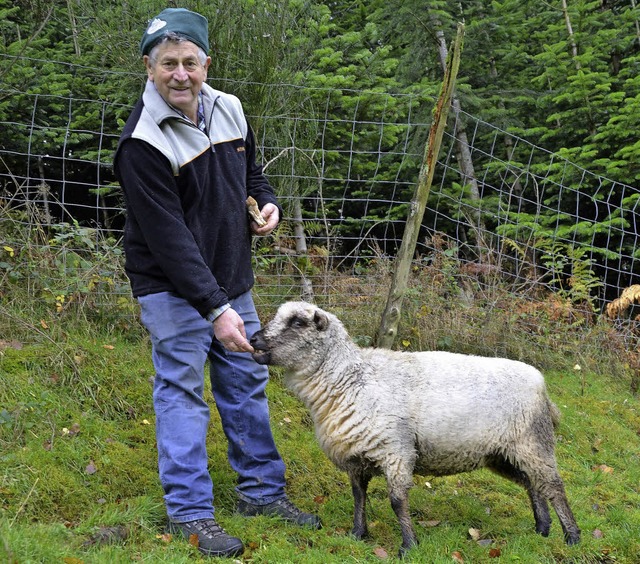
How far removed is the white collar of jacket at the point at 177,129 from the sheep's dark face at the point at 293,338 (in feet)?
3.68

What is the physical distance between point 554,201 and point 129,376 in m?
8.25

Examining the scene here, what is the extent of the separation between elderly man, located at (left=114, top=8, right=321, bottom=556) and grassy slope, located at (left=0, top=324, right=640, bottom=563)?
0.31 metres

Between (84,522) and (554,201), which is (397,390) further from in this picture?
(554,201)

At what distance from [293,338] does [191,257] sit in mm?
946

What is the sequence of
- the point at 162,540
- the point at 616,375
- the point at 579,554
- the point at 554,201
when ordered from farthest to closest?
1. the point at 554,201
2. the point at 616,375
3. the point at 579,554
4. the point at 162,540

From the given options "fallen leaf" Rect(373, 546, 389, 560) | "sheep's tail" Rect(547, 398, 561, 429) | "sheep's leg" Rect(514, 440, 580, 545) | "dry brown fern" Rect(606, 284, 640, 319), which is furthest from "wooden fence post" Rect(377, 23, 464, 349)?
"dry brown fern" Rect(606, 284, 640, 319)

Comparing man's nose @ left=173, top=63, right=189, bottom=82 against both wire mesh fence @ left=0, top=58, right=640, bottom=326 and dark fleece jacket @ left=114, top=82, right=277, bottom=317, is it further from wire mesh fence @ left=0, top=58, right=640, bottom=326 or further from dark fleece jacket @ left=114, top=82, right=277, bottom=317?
wire mesh fence @ left=0, top=58, right=640, bottom=326

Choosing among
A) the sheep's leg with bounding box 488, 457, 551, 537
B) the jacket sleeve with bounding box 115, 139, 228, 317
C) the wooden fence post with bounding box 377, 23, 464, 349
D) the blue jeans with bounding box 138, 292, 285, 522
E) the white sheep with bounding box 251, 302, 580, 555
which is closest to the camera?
the jacket sleeve with bounding box 115, 139, 228, 317

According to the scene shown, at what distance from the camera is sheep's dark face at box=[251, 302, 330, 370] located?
14.7 feet

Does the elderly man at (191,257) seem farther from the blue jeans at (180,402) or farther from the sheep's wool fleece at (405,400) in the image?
the sheep's wool fleece at (405,400)

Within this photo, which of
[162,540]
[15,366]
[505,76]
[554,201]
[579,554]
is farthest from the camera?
[505,76]

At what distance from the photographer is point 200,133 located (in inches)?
164

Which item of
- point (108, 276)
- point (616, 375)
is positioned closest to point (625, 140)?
point (616, 375)

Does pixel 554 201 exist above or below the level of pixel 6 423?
above
